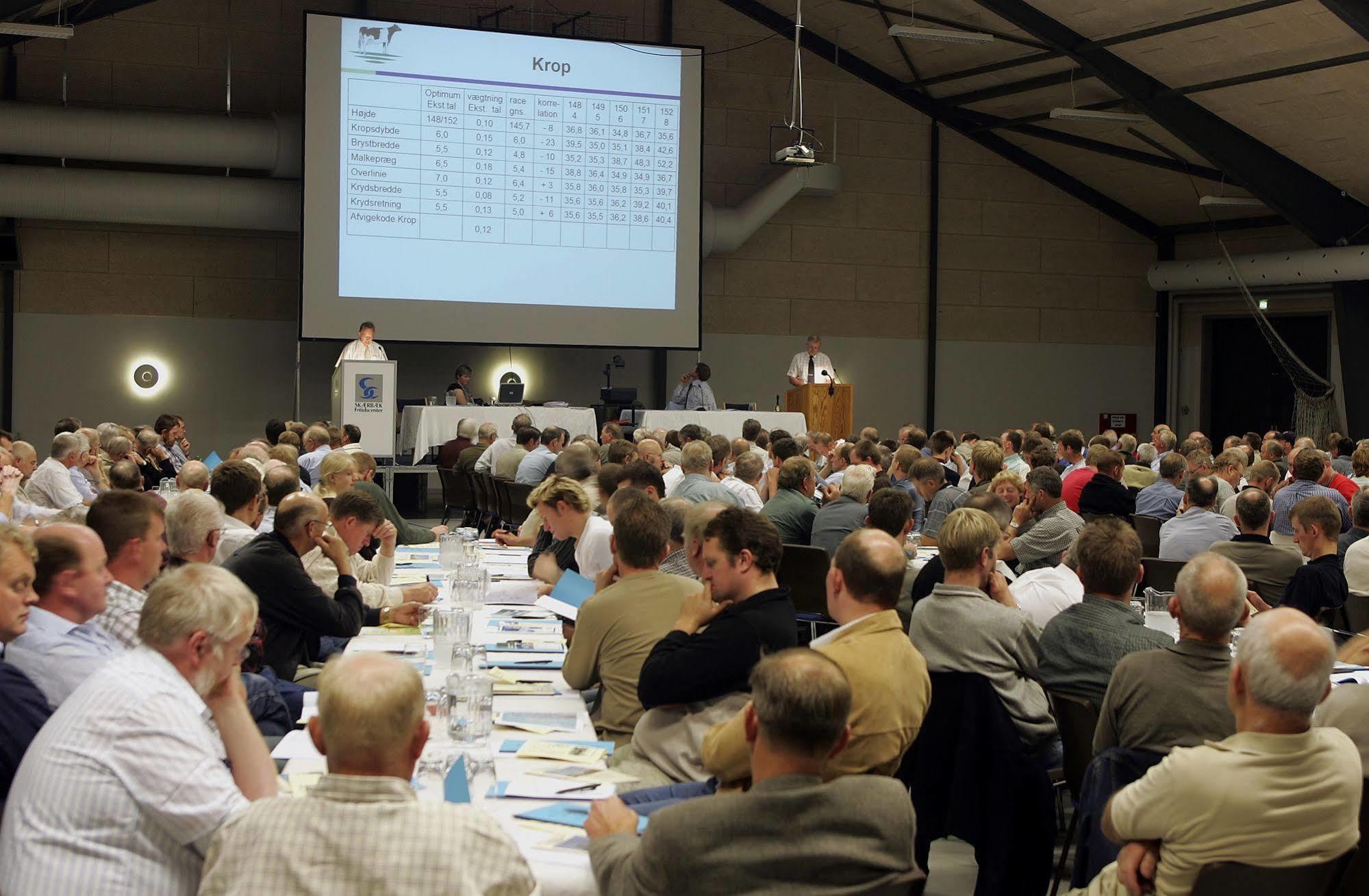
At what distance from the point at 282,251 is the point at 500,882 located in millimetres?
14762

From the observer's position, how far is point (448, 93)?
14.7 meters

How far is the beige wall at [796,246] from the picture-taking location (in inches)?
598

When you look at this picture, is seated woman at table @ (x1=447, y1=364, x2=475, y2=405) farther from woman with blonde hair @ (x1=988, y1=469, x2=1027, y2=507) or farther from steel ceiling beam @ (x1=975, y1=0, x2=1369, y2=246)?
woman with blonde hair @ (x1=988, y1=469, x2=1027, y2=507)

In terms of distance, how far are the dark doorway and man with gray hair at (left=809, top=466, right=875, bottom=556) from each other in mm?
13656

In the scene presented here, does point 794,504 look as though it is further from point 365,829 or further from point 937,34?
point 937,34

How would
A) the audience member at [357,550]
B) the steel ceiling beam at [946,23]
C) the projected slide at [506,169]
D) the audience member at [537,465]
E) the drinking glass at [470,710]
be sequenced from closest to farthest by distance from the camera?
1. the drinking glass at [470,710]
2. the audience member at [357,550]
3. the audience member at [537,465]
4. the projected slide at [506,169]
5. the steel ceiling beam at [946,23]

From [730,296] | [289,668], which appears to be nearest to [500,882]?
[289,668]

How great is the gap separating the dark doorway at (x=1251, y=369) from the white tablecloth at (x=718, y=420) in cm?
871

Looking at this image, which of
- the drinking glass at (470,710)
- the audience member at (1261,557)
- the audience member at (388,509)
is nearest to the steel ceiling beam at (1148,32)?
the audience member at (1261,557)

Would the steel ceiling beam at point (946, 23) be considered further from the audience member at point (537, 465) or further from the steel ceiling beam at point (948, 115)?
the audience member at point (537, 465)

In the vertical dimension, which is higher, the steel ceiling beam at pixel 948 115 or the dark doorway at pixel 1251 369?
the steel ceiling beam at pixel 948 115

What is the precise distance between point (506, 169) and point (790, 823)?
1342 cm

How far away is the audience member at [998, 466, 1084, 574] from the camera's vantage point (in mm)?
6227

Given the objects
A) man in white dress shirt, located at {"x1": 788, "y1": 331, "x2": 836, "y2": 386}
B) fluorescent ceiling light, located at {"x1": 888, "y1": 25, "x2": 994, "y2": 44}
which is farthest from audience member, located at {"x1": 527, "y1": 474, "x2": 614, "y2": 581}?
man in white dress shirt, located at {"x1": 788, "y1": 331, "x2": 836, "y2": 386}
